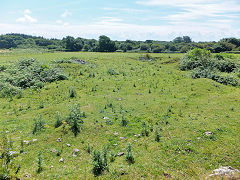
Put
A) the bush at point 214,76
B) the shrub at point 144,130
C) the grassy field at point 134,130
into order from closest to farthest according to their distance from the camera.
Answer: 1. the grassy field at point 134,130
2. the shrub at point 144,130
3. the bush at point 214,76

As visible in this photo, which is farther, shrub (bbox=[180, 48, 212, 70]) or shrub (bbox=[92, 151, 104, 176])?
shrub (bbox=[180, 48, 212, 70])

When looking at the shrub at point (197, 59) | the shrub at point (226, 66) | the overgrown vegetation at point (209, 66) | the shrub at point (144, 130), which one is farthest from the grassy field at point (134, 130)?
the shrub at point (197, 59)

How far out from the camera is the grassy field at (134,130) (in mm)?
9984

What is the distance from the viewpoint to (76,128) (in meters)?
14.1

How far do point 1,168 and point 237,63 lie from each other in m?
42.7

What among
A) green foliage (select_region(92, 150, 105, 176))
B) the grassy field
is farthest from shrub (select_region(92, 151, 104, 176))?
the grassy field

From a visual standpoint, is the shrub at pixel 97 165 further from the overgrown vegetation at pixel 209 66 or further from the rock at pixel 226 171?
the overgrown vegetation at pixel 209 66

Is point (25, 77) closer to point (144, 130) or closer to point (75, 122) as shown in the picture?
point (75, 122)

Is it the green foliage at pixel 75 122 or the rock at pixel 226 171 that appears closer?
the rock at pixel 226 171

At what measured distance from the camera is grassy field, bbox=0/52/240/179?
32.8 ft

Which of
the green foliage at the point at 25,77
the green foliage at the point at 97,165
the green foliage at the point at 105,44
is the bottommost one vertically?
the green foliage at the point at 97,165

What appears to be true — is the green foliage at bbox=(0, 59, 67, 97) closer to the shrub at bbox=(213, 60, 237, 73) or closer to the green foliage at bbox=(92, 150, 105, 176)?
the green foliage at bbox=(92, 150, 105, 176)

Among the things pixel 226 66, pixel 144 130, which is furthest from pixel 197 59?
pixel 144 130

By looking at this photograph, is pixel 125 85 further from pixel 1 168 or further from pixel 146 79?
pixel 1 168
